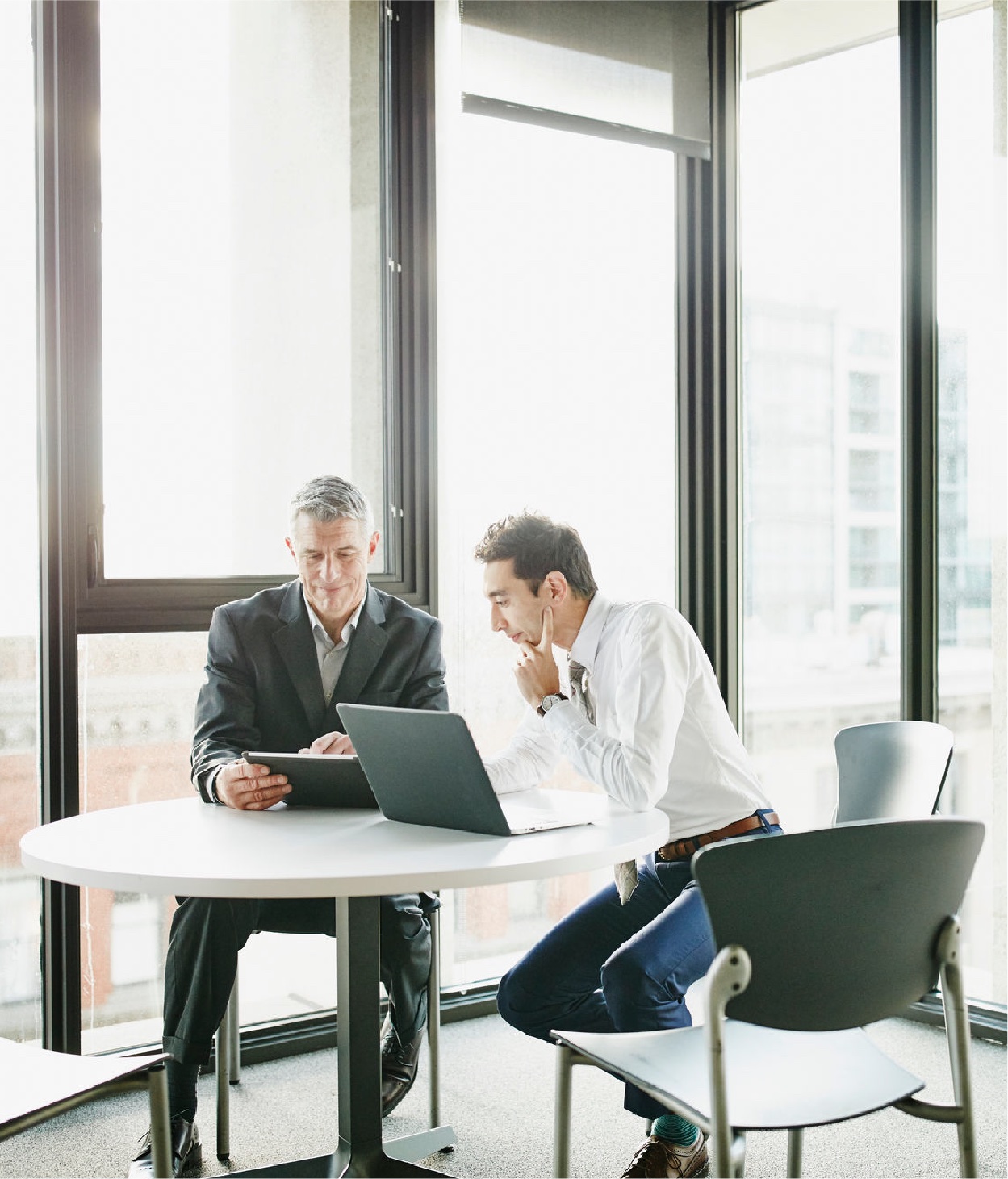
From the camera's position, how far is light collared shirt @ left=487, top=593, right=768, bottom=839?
2.22 m

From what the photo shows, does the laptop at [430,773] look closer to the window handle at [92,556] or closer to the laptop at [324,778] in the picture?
the laptop at [324,778]

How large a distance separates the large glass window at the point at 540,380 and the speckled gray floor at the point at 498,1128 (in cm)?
59

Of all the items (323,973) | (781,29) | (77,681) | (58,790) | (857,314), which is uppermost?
(781,29)

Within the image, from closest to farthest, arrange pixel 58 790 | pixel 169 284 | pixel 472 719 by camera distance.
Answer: pixel 58 790 → pixel 169 284 → pixel 472 719

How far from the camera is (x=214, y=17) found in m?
3.24

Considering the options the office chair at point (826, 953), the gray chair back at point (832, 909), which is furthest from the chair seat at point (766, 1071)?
the gray chair back at point (832, 909)

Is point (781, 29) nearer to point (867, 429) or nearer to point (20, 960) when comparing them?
point (867, 429)

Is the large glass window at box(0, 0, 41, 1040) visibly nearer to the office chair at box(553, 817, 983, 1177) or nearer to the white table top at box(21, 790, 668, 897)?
the white table top at box(21, 790, 668, 897)

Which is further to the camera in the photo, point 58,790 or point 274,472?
point 274,472

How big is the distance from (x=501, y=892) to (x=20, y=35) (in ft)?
8.41

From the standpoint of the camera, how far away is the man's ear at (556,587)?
249 centimetres

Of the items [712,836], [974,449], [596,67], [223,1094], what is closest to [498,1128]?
[223,1094]

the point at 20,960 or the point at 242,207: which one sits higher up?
the point at 242,207

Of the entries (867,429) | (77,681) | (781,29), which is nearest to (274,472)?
(77,681)
